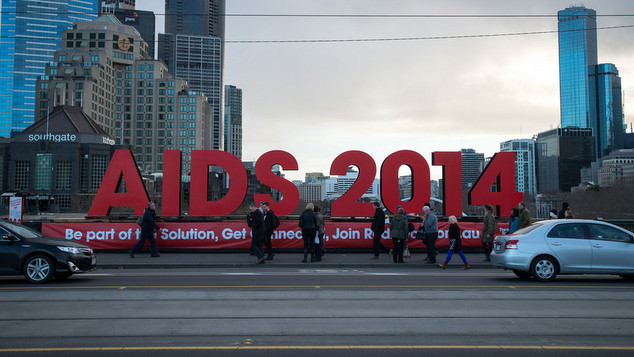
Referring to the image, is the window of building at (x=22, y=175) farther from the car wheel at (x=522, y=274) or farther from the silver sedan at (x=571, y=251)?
the silver sedan at (x=571, y=251)

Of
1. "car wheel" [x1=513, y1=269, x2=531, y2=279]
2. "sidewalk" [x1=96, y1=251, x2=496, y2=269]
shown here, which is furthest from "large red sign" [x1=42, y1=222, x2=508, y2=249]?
"car wheel" [x1=513, y1=269, x2=531, y2=279]

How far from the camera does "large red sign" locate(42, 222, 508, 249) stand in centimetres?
2005

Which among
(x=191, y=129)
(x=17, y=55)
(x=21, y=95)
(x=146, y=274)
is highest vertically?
(x=17, y=55)

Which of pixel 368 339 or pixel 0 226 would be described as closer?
pixel 368 339

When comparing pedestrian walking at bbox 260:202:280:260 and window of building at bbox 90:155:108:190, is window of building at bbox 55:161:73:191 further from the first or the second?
pedestrian walking at bbox 260:202:280:260

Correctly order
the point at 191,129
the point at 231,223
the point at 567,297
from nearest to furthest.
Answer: the point at 567,297 < the point at 231,223 < the point at 191,129

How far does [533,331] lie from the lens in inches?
299

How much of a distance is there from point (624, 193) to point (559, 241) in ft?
321

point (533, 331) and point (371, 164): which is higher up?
point (371, 164)

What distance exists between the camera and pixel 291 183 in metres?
21.7

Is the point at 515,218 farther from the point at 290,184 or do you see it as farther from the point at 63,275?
the point at 63,275

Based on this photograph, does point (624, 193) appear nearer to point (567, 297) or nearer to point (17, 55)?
point (567, 297)

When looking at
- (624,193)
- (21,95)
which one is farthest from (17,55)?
(624,193)

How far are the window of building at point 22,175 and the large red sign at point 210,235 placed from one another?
8791 cm
